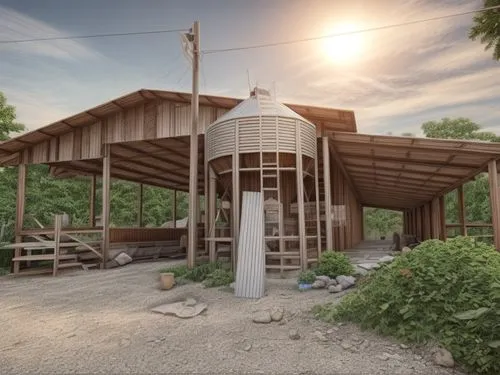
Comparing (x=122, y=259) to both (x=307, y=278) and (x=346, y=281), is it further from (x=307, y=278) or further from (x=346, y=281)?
(x=346, y=281)

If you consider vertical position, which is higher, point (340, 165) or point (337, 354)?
point (340, 165)

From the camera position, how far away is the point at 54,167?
18500mm

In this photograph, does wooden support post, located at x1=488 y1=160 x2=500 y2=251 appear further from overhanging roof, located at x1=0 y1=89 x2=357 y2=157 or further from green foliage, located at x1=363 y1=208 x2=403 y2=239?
green foliage, located at x1=363 y1=208 x2=403 y2=239

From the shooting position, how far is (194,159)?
40.0ft

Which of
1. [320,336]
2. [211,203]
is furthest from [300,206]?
[320,336]

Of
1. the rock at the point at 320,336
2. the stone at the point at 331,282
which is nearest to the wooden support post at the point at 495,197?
the stone at the point at 331,282

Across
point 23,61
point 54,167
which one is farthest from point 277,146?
point 54,167

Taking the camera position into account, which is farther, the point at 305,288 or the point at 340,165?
the point at 340,165

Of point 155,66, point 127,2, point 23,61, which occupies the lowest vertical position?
point 155,66

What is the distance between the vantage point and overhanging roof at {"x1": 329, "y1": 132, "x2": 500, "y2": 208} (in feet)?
29.8

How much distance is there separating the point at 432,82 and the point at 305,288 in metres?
13.5

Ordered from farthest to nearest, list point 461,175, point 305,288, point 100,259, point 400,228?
1. point 400,228
2. point 100,259
3. point 461,175
4. point 305,288

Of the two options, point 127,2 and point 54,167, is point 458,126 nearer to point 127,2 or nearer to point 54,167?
point 127,2

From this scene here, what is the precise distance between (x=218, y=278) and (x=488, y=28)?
11.1 m
